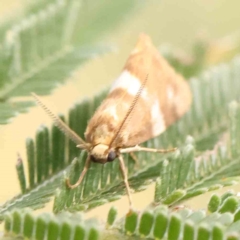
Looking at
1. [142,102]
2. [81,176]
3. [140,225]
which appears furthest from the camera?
[142,102]

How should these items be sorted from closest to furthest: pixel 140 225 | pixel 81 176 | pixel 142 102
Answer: pixel 140 225 < pixel 81 176 < pixel 142 102

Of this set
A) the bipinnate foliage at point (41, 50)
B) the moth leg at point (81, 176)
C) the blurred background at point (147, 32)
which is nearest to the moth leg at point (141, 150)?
the moth leg at point (81, 176)

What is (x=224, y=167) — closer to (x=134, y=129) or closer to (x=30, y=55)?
(x=134, y=129)

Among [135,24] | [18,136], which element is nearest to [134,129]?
[18,136]

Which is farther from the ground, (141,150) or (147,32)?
(147,32)

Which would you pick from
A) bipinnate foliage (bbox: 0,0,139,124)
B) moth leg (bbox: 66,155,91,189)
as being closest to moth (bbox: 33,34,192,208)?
moth leg (bbox: 66,155,91,189)

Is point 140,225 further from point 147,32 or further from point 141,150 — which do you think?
point 147,32

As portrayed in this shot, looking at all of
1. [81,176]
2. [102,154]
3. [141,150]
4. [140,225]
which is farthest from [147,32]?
[140,225]
